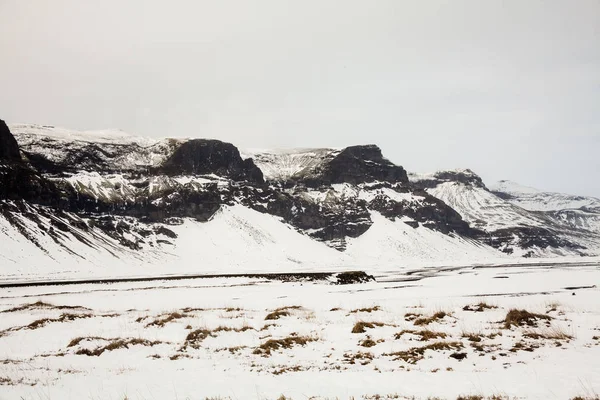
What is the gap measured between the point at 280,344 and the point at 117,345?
6.83m

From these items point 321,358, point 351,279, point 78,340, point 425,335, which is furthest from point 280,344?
point 351,279

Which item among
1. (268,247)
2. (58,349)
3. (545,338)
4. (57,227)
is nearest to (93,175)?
(57,227)

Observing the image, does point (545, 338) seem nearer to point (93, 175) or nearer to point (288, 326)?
point (288, 326)

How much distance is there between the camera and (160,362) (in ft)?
45.2

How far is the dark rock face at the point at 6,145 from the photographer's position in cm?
15112

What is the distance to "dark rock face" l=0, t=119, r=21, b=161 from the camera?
151m

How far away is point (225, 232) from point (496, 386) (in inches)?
7432

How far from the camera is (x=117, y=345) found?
16156mm

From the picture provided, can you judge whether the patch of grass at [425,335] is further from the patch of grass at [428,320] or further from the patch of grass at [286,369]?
the patch of grass at [286,369]

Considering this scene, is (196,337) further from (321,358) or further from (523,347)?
(523,347)

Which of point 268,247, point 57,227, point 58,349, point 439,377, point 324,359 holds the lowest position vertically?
point 268,247

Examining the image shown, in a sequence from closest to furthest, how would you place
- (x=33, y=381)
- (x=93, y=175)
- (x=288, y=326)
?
(x=33, y=381) → (x=288, y=326) → (x=93, y=175)

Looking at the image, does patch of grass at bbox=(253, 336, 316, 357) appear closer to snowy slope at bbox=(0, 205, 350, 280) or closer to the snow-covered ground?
the snow-covered ground

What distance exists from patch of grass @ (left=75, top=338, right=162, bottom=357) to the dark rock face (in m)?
169
